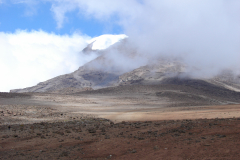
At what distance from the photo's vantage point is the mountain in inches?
4173

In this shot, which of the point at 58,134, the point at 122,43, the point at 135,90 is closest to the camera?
the point at 58,134

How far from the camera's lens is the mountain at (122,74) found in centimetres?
10600

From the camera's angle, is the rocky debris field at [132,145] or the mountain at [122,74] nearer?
the rocky debris field at [132,145]

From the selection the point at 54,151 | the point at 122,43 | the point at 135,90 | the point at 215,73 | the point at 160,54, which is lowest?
the point at 54,151

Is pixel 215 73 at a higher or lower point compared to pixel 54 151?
higher

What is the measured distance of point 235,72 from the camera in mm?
114500

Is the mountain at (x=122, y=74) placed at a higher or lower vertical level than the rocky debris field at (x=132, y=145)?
higher

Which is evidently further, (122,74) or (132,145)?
(122,74)

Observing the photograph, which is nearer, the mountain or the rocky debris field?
the rocky debris field

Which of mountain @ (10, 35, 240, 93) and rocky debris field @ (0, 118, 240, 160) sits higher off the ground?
mountain @ (10, 35, 240, 93)

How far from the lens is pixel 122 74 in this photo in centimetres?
12962

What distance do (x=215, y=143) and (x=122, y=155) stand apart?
387cm

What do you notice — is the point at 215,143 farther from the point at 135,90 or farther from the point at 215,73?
the point at 215,73

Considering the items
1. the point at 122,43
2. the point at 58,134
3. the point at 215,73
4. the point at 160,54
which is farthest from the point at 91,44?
the point at 58,134
